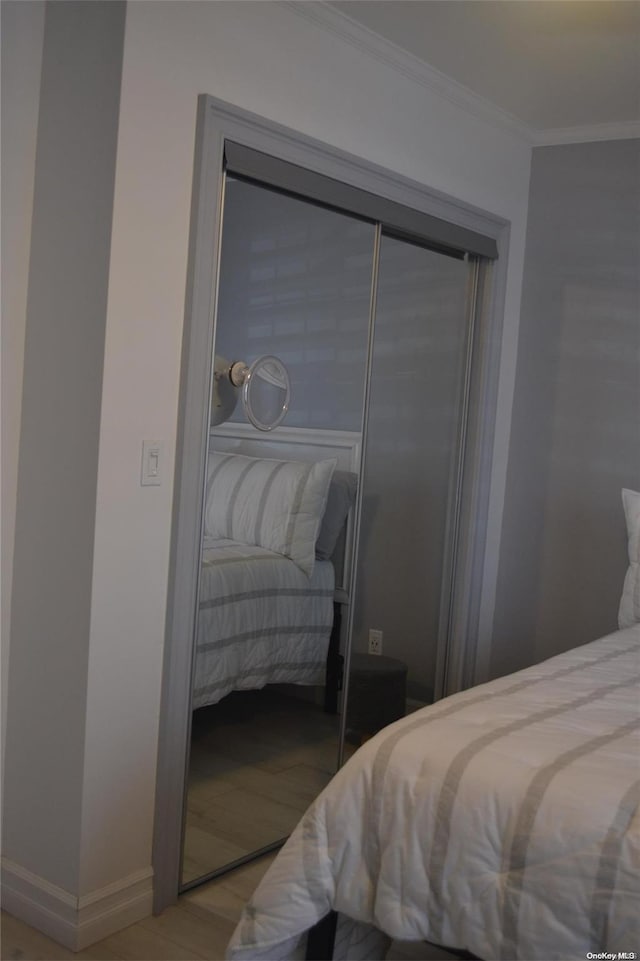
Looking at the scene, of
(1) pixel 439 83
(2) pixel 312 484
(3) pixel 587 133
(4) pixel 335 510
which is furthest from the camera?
(3) pixel 587 133

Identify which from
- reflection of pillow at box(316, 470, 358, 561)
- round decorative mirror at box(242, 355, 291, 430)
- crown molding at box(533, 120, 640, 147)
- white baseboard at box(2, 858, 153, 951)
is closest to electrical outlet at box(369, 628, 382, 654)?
reflection of pillow at box(316, 470, 358, 561)

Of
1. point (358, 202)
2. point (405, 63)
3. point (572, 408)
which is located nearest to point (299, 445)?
point (358, 202)

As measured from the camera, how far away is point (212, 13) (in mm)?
2434

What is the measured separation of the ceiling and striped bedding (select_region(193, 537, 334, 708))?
163 centimetres

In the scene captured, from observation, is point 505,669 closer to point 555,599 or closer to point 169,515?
point 555,599

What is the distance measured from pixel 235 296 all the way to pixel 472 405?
4.72 feet

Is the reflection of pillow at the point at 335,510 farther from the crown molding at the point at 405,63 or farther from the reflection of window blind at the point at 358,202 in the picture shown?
the crown molding at the point at 405,63

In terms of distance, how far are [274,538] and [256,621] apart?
249 millimetres

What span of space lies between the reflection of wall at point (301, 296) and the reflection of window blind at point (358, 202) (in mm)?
43

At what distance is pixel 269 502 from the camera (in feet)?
9.18

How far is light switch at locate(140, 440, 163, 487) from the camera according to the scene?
2.36 meters

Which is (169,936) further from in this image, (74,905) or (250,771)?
(250,771)

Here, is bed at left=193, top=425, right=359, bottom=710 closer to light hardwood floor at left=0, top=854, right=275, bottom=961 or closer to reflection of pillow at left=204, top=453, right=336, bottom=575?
reflection of pillow at left=204, top=453, right=336, bottom=575

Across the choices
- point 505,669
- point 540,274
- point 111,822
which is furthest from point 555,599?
point 111,822
